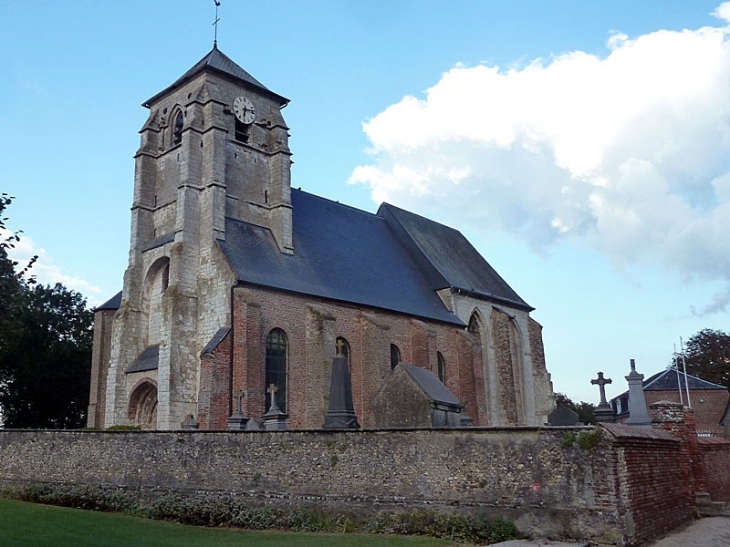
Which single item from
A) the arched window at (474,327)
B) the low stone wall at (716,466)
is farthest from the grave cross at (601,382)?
the arched window at (474,327)

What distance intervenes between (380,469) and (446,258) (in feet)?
76.7

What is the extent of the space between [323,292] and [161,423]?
23.8ft

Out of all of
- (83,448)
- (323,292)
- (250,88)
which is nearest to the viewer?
(83,448)

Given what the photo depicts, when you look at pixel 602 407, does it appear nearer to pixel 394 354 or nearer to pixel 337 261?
pixel 394 354

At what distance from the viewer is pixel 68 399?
111ft

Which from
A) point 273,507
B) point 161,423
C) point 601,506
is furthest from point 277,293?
point 601,506

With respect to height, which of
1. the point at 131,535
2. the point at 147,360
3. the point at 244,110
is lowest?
the point at 131,535

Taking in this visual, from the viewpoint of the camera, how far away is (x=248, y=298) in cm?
2186

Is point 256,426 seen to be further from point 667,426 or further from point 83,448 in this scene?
point 667,426

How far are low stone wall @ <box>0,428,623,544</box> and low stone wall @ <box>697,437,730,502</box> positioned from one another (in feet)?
18.4

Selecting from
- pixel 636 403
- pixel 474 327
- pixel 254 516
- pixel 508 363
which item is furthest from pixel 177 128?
pixel 636 403

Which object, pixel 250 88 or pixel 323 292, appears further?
pixel 250 88

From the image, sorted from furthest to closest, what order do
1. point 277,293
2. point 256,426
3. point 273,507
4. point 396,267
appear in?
point 396,267
point 277,293
point 256,426
point 273,507

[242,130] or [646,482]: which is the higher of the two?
[242,130]
